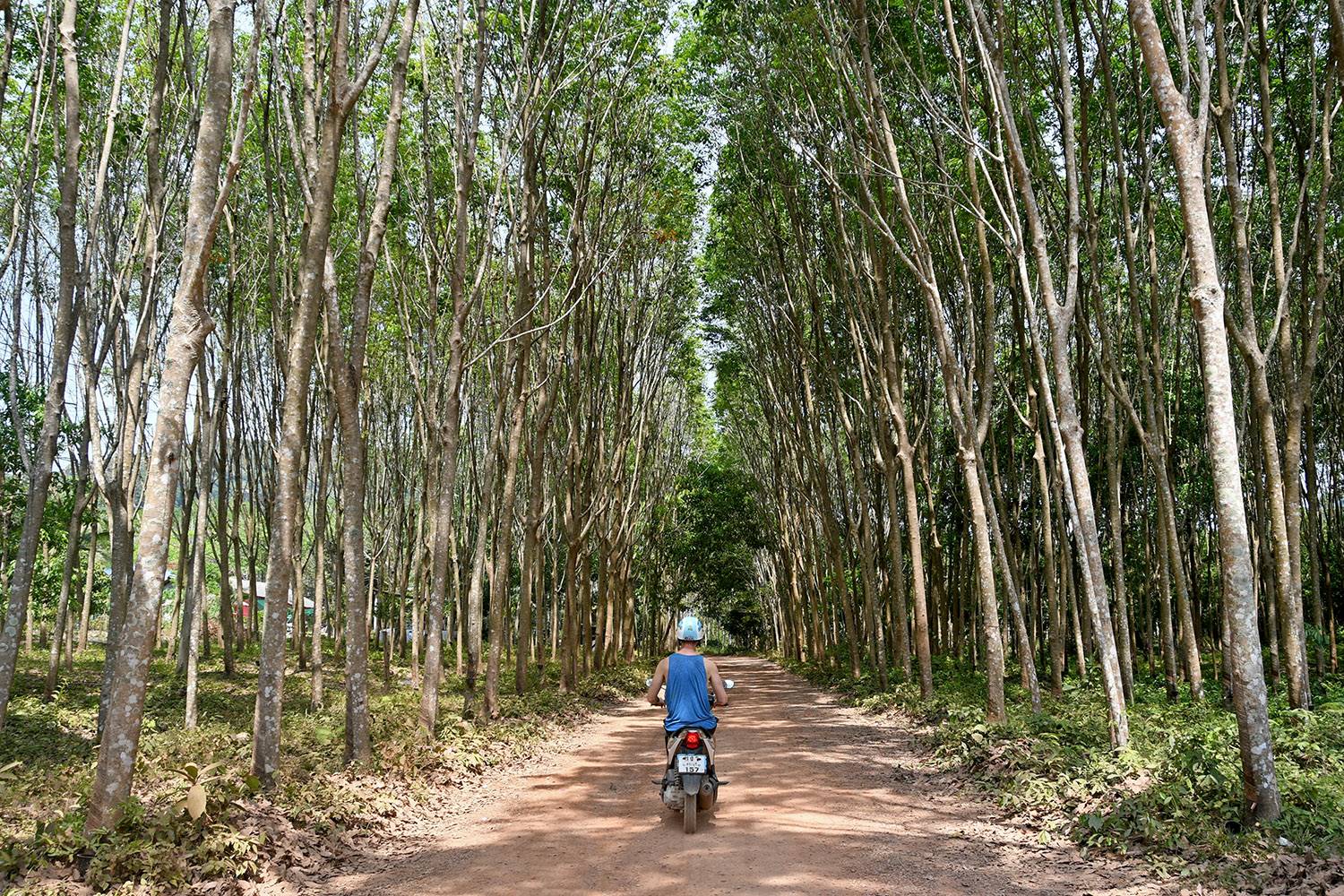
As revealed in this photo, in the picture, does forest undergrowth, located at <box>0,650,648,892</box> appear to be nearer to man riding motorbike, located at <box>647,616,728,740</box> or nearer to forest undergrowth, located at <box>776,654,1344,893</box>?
man riding motorbike, located at <box>647,616,728,740</box>

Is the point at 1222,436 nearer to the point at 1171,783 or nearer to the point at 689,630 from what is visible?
the point at 1171,783

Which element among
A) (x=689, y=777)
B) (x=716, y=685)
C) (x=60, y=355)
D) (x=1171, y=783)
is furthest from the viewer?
(x=60, y=355)

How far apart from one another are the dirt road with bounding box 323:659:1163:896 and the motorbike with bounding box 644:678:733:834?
140 millimetres

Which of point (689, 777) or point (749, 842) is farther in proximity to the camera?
point (689, 777)

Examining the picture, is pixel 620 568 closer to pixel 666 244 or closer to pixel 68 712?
pixel 666 244

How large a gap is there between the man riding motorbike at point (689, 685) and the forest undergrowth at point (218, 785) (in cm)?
240

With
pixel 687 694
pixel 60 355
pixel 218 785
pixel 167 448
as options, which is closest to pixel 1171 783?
pixel 687 694

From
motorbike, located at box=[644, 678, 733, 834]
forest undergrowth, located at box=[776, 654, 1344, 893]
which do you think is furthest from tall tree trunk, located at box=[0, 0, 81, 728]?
forest undergrowth, located at box=[776, 654, 1344, 893]

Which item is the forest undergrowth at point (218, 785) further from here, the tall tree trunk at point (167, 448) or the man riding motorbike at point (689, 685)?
the man riding motorbike at point (689, 685)

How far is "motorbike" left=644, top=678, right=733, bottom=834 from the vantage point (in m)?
6.25

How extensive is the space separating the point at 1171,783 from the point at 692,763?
340 centimetres

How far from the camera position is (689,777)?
634cm

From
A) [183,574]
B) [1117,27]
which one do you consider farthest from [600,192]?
[183,574]

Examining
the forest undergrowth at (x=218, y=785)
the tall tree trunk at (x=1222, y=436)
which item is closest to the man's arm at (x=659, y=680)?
the forest undergrowth at (x=218, y=785)
